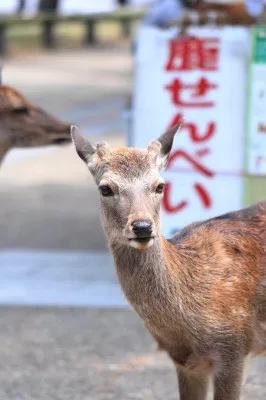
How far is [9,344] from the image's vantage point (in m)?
6.34

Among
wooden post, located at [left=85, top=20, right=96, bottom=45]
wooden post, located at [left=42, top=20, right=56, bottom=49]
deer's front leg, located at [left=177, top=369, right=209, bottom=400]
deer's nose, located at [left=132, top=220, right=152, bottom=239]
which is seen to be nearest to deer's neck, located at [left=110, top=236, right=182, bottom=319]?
deer's nose, located at [left=132, top=220, right=152, bottom=239]

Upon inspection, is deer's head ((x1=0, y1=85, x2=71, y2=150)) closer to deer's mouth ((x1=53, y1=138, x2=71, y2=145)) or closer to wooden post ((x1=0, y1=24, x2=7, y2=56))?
deer's mouth ((x1=53, y1=138, x2=71, y2=145))

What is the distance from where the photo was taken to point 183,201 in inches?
289

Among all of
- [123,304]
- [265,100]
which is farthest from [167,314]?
[265,100]

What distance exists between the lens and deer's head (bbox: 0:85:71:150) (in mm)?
7066

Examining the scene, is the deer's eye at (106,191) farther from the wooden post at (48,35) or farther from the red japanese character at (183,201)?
the wooden post at (48,35)

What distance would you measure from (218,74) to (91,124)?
7.56m

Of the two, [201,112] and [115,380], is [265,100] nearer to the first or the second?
[201,112]

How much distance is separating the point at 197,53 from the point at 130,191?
10.9 feet

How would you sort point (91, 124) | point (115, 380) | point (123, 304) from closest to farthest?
point (115, 380), point (123, 304), point (91, 124)

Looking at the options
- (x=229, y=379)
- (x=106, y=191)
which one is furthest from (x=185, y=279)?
(x=106, y=191)

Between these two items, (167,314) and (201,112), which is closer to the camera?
(167,314)

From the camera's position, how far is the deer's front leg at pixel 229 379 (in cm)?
426

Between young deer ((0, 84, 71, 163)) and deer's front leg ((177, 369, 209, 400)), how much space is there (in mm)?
2947
